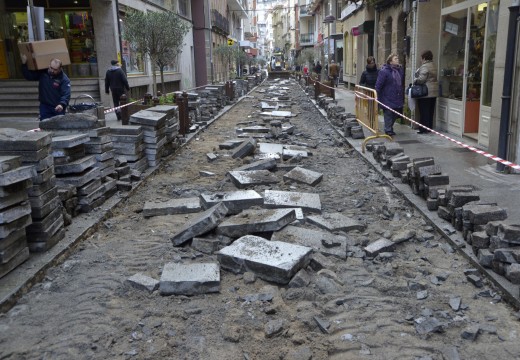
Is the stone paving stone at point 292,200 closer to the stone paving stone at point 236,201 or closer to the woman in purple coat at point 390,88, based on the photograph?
the stone paving stone at point 236,201

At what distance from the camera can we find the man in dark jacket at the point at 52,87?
8.95 metres

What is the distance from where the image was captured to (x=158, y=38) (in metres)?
14.6

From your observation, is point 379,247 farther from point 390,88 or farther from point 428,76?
point 428,76

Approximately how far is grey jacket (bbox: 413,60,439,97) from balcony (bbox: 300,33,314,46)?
62509 millimetres

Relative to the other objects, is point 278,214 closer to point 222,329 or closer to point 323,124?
point 222,329

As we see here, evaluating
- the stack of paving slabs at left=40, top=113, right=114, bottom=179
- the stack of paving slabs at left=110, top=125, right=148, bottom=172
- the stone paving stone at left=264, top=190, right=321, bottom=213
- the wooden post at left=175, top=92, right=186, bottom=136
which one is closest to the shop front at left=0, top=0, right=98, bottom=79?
the wooden post at left=175, top=92, right=186, bottom=136

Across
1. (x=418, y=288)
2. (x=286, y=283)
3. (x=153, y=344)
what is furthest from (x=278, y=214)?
(x=153, y=344)

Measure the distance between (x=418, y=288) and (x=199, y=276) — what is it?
185 centimetres

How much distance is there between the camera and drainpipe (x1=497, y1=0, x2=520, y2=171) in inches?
274

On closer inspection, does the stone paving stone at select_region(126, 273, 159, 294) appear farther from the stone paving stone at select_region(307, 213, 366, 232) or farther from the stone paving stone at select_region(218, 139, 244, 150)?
the stone paving stone at select_region(218, 139, 244, 150)

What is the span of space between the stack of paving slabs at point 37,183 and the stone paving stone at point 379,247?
3178mm

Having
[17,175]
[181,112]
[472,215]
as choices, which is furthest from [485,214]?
[181,112]

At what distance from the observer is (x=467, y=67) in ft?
35.6

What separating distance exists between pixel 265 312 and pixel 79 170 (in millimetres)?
3277
